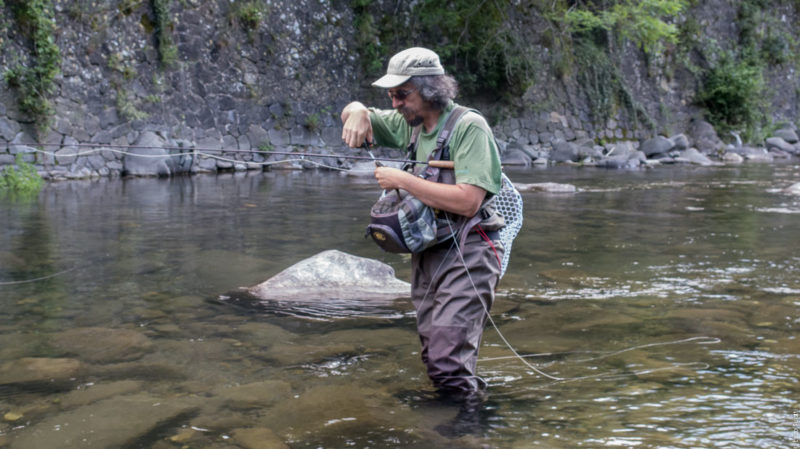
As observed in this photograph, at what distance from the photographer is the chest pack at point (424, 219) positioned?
351 centimetres

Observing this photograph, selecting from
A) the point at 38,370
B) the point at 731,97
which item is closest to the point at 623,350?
the point at 38,370

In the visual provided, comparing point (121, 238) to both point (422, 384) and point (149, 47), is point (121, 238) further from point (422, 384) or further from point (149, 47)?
point (149, 47)

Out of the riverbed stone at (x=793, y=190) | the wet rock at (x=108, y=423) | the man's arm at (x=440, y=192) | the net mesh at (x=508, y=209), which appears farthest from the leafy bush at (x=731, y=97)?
the wet rock at (x=108, y=423)

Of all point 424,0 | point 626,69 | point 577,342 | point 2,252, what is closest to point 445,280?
point 577,342

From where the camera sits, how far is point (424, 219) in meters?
3.52

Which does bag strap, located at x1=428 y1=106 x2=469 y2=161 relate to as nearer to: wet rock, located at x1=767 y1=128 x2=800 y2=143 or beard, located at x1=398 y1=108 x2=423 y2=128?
beard, located at x1=398 y1=108 x2=423 y2=128

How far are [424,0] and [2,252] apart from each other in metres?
16.7

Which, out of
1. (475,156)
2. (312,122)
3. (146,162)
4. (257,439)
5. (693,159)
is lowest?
(257,439)

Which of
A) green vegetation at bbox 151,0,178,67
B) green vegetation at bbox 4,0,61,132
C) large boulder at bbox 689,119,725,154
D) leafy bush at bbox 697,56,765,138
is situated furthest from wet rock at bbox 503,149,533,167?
green vegetation at bbox 4,0,61,132

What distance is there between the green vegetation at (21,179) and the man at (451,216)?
35.0 ft

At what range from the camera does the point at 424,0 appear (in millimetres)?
22203

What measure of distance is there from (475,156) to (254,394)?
147 cm

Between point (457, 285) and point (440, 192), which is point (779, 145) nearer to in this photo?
point (457, 285)

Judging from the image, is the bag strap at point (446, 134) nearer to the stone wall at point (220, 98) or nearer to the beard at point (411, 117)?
the beard at point (411, 117)
